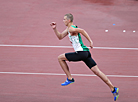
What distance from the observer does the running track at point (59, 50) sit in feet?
24.5

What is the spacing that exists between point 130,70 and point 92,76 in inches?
57.9

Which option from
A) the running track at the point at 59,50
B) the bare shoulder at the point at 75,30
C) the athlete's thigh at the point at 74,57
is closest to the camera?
the bare shoulder at the point at 75,30

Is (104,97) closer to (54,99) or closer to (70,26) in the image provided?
(54,99)

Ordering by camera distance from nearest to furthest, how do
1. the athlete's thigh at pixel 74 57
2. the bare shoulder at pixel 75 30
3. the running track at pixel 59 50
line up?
the bare shoulder at pixel 75 30 < the athlete's thigh at pixel 74 57 < the running track at pixel 59 50

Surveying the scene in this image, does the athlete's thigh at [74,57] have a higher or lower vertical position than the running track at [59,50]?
higher

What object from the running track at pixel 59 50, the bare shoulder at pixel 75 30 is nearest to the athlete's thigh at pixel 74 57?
the bare shoulder at pixel 75 30

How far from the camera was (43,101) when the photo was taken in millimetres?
6973

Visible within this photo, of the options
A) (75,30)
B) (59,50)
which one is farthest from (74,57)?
(59,50)

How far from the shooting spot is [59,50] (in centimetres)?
1012

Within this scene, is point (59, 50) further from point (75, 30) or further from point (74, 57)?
point (75, 30)

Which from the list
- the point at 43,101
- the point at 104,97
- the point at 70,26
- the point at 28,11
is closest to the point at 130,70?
the point at 104,97

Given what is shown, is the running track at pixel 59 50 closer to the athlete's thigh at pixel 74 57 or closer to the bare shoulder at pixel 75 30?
the athlete's thigh at pixel 74 57

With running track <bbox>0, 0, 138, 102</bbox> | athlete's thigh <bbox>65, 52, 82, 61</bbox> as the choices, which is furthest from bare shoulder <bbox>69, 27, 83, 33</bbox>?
running track <bbox>0, 0, 138, 102</bbox>

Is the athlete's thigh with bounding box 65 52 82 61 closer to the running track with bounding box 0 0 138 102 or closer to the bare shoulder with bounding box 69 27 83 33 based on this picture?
the bare shoulder with bounding box 69 27 83 33
